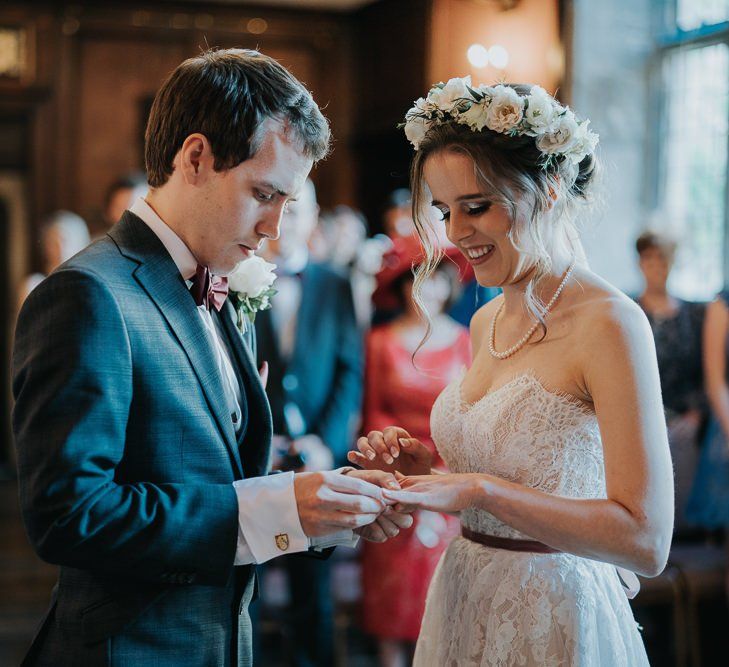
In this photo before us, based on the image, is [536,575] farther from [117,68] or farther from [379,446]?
[117,68]

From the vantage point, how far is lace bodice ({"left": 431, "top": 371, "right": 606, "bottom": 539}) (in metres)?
2.04

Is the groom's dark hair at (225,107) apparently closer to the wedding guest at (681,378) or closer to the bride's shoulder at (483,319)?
the bride's shoulder at (483,319)

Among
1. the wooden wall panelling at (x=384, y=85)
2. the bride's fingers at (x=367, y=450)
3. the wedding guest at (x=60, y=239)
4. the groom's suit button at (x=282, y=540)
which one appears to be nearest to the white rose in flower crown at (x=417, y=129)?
the bride's fingers at (x=367, y=450)

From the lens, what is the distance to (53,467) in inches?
63.6

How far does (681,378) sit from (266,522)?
320 centimetres

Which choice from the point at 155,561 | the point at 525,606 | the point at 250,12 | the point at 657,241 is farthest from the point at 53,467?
the point at 250,12

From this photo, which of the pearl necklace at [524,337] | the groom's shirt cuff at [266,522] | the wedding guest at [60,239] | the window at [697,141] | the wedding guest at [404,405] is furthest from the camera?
the wedding guest at [60,239]

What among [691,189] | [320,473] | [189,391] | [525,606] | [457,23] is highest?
[457,23]

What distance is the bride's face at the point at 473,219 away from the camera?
2.12 metres

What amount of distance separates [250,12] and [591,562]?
7494mm

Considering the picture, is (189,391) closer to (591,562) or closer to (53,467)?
(53,467)

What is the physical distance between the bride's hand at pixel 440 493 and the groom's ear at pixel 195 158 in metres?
0.70

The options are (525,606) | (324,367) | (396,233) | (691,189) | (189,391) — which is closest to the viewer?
(189,391)

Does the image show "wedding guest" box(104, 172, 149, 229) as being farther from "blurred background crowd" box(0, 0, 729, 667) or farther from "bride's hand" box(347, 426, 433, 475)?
"bride's hand" box(347, 426, 433, 475)
